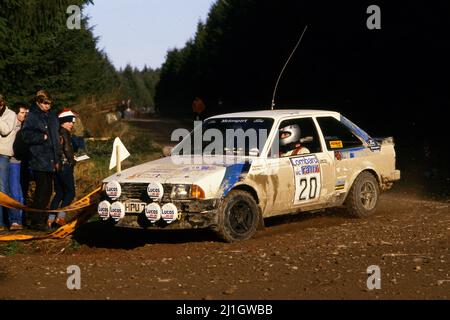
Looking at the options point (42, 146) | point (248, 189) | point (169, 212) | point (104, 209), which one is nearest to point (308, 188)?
point (248, 189)

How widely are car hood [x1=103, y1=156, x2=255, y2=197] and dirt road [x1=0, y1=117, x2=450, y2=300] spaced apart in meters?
0.75

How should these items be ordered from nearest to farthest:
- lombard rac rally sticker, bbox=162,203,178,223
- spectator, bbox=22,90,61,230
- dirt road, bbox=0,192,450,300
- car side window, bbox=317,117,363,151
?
dirt road, bbox=0,192,450,300 < lombard rac rally sticker, bbox=162,203,178,223 < spectator, bbox=22,90,61,230 < car side window, bbox=317,117,363,151

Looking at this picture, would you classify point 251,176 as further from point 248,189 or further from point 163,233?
point 163,233

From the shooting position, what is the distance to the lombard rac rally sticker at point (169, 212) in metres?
8.88

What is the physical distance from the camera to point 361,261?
806cm

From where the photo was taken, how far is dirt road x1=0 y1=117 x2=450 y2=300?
6.87m

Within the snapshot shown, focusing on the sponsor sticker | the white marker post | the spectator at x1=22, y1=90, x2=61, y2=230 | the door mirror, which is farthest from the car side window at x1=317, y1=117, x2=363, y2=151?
the spectator at x1=22, y1=90, x2=61, y2=230

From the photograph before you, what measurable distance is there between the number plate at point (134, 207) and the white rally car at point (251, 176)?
0.01m

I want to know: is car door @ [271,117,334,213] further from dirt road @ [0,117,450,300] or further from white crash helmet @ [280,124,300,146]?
dirt road @ [0,117,450,300]
